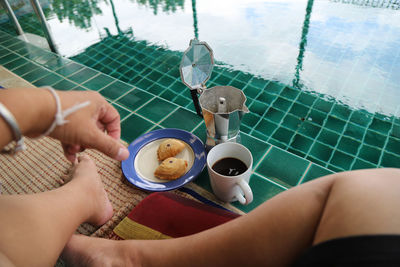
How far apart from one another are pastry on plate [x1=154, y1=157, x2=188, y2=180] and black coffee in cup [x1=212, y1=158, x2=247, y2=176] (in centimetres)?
16

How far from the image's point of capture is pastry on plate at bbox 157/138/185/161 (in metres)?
1.15

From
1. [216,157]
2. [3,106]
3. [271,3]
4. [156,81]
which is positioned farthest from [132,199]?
[271,3]

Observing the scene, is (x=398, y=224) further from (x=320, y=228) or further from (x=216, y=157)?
(x=216, y=157)

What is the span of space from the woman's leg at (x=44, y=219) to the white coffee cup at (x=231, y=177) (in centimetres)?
46

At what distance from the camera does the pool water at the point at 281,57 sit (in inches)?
67.3

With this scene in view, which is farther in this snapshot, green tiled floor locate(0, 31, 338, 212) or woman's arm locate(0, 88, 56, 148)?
green tiled floor locate(0, 31, 338, 212)

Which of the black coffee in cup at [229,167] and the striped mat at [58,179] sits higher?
the black coffee in cup at [229,167]

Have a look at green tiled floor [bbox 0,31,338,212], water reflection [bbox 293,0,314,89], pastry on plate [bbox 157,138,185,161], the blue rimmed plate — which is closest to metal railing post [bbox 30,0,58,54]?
green tiled floor [bbox 0,31,338,212]

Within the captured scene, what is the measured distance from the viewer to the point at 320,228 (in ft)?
1.93

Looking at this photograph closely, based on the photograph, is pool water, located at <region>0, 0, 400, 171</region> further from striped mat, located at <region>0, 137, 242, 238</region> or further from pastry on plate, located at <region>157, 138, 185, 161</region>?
pastry on plate, located at <region>157, 138, 185, 161</region>

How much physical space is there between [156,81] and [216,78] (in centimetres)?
→ 52

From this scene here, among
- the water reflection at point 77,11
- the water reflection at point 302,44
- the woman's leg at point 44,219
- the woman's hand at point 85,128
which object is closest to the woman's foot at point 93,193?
the woman's leg at point 44,219

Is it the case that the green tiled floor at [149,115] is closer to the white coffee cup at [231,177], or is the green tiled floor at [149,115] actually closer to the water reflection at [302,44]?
the white coffee cup at [231,177]

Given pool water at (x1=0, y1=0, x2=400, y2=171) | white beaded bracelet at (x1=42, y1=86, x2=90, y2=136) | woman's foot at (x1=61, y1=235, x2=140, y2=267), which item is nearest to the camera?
white beaded bracelet at (x1=42, y1=86, x2=90, y2=136)
